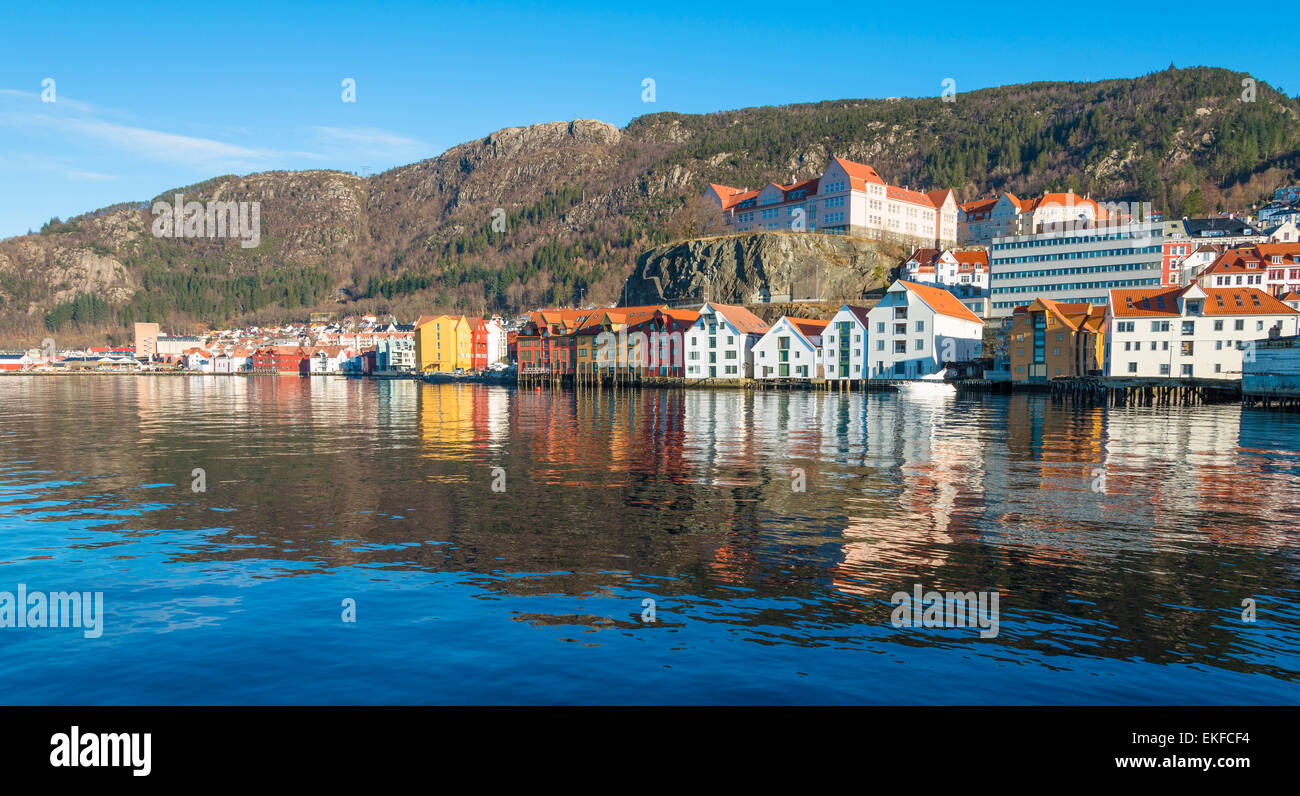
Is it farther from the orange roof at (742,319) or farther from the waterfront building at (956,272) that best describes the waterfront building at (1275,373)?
the orange roof at (742,319)

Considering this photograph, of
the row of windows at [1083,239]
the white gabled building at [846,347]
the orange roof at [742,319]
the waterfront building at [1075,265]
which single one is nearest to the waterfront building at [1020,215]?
the row of windows at [1083,239]

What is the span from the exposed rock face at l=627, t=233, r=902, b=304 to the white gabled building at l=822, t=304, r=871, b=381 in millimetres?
28772

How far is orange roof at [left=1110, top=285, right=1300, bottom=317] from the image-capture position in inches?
3322

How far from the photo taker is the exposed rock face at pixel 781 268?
14225 cm

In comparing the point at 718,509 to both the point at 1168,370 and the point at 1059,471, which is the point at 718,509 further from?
the point at 1168,370

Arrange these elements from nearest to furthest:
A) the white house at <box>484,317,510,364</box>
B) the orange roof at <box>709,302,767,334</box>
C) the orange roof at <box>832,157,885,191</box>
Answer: the orange roof at <box>709,302,767,334</box>
the orange roof at <box>832,157,885,191</box>
the white house at <box>484,317,510,364</box>

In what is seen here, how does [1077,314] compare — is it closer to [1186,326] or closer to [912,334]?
[1186,326]

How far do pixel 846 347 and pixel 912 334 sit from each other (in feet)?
29.7

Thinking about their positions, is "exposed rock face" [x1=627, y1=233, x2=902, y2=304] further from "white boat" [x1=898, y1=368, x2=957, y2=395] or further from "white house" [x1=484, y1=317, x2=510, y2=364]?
"white house" [x1=484, y1=317, x2=510, y2=364]

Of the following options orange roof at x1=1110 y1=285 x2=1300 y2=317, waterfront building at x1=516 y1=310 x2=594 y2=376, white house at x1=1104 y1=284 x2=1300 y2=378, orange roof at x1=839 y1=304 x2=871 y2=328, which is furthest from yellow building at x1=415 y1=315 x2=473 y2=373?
white house at x1=1104 y1=284 x2=1300 y2=378

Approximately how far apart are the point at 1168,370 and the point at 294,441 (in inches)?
3424

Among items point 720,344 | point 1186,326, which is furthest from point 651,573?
point 720,344
